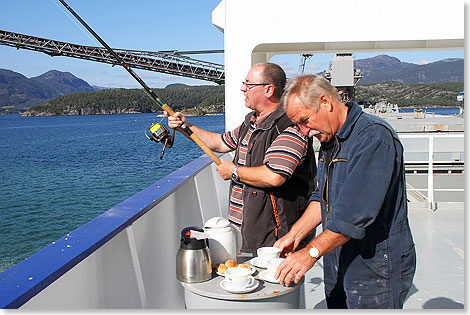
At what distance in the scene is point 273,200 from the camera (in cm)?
242

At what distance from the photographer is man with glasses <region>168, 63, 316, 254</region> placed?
2309 mm

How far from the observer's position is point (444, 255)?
4.00 metres

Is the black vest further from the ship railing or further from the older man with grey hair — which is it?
the ship railing

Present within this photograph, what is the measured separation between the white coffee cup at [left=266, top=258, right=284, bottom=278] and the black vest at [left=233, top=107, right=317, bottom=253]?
57cm

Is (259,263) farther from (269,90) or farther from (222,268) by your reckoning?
(269,90)

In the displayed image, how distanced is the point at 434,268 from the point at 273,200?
1991mm

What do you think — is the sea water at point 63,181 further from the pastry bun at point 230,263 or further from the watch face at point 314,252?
the watch face at point 314,252

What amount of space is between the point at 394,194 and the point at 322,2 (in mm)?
3618

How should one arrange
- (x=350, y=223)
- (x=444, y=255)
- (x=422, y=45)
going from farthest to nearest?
(x=422, y=45) < (x=444, y=255) < (x=350, y=223)

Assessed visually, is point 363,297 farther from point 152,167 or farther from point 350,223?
point 152,167

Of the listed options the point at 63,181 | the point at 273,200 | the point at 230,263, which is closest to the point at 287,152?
the point at 273,200

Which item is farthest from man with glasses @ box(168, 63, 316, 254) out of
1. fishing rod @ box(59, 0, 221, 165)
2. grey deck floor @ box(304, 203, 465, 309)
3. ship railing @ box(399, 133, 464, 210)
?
ship railing @ box(399, 133, 464, 210)

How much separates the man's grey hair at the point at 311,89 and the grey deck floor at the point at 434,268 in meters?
1.83

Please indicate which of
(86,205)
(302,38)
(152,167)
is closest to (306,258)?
(302,38)
